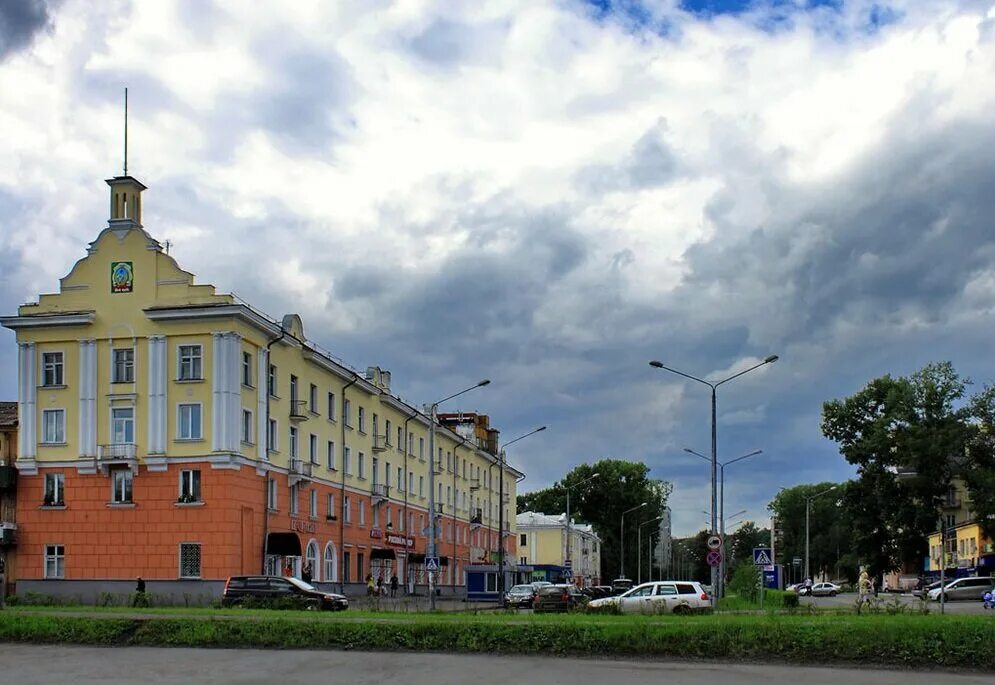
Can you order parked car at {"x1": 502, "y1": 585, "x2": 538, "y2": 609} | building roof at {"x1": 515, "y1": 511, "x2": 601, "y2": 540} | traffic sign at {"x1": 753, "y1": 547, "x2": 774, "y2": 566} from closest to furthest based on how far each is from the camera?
traffic sign at {"x1": 753, "y1": 547, "x2": 774, "y2": 566} → parked car at {"x1": 502, "y1": 585, "x2": 538, "y2": 609} → building roof at {"x1": 515, "y1": 511, "x2": 601, "y2": 540}

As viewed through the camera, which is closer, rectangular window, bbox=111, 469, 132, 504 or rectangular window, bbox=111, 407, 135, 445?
rectangular window, bbox=111, 469, 132, 504

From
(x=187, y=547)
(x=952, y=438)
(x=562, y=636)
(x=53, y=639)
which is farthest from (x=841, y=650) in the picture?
(x=952, y=438)

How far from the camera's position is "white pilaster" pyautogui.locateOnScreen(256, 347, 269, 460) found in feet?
172

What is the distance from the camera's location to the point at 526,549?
424 ft

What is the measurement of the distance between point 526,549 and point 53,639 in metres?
108

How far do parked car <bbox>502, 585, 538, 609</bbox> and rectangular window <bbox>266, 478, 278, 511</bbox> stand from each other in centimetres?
1212

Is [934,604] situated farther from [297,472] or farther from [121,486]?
[121,486]

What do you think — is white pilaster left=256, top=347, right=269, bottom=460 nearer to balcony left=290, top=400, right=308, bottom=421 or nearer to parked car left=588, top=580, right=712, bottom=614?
balcony left=290, top=400, right=308, bottom=421

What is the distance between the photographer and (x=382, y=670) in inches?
767

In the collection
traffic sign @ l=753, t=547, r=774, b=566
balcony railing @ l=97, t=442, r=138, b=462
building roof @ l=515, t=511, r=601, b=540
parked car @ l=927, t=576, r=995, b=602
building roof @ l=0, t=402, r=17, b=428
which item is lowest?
parked car @ l=927, t=576, r=995, b=602

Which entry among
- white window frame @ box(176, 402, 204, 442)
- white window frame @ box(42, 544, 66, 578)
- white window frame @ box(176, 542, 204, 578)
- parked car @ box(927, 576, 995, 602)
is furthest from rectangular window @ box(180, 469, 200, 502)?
parked car @ box(927, 576, 995, 602)

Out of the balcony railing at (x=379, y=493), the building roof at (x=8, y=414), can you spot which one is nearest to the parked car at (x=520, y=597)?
the balcony railing at (x=379, y=493)

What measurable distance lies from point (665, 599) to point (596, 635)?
59.7 ft

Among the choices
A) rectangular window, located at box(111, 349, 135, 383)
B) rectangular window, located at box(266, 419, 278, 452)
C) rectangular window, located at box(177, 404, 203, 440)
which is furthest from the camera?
rectangular window, located at box(266, 419, 278, 452)
